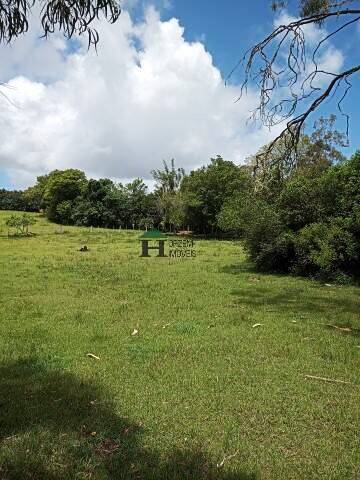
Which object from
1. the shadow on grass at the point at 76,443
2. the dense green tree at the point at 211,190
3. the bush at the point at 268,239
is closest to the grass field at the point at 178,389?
the shadow on grass at the point at 76,443

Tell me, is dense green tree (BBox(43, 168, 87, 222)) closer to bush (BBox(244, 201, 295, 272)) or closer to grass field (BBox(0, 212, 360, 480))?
bush (BBox(244, 201, 295, 272))

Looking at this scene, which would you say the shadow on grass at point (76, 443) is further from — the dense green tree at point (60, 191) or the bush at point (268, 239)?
the dense green tree at point (60, 191)

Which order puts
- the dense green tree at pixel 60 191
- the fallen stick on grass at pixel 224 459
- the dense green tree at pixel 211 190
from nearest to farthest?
1. the fallen stick on grass at pixel 224 459
2. the dense green tree at pixel 211 190
3. the dense green tree at pixel 60 191

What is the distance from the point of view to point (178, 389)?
500cm

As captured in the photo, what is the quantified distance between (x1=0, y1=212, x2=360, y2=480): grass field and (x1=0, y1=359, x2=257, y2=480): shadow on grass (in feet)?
0.04

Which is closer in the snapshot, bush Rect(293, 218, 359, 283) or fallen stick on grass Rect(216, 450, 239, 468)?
fallen stick on grass Rect(216, 450, 239, 468)

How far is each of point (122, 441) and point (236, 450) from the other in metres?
1.01

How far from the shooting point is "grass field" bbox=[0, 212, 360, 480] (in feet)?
11.6

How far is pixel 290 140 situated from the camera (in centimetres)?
780

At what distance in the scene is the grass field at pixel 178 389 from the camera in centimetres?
353

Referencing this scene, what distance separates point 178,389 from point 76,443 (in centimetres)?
154

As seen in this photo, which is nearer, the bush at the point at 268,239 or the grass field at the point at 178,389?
the grass field at the point at 178,389

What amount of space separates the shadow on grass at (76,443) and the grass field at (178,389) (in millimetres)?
13

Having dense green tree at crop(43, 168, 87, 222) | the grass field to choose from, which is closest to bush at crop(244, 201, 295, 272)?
the grass field
